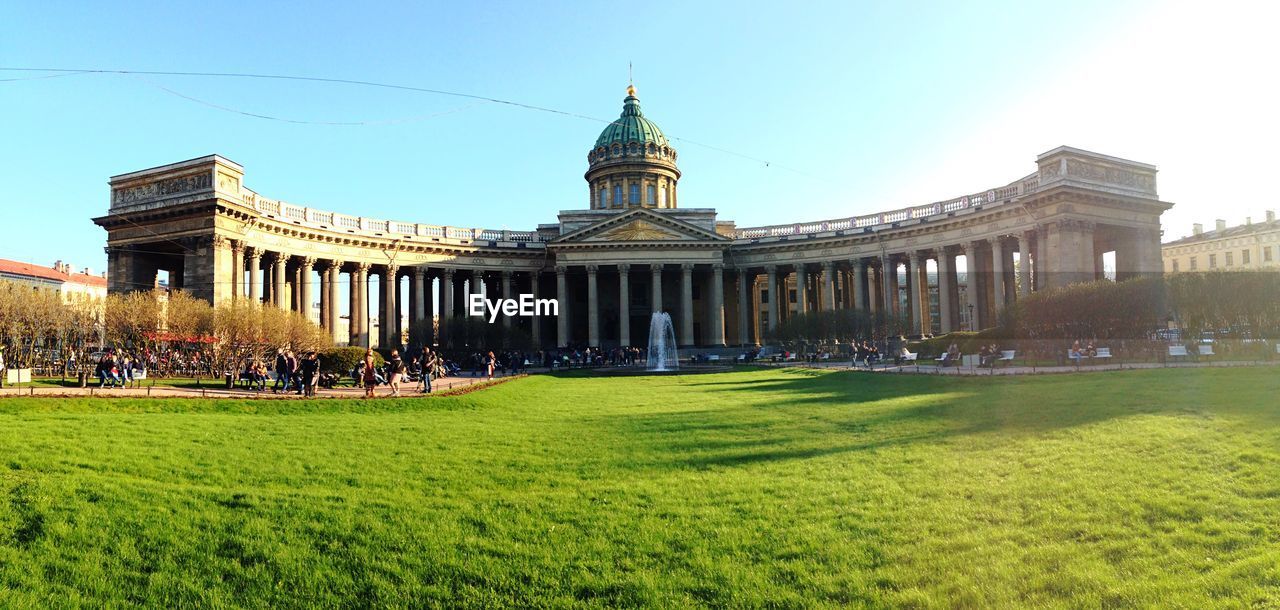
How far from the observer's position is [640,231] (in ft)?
209

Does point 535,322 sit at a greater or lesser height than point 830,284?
lesser

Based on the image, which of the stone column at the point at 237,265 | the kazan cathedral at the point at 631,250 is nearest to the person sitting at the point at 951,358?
the kazan cathedral at the point at 631,250

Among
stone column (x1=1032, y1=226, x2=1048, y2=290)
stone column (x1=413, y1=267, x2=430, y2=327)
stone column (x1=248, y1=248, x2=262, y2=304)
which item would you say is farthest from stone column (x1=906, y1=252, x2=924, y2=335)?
stone column (x1=248, y1=248, x2=262, y2=304)

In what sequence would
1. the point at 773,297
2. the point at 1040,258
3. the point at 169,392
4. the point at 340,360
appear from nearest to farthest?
the point at 169,392, the point at 340,360, the point at 1040,258, the point at 773,297

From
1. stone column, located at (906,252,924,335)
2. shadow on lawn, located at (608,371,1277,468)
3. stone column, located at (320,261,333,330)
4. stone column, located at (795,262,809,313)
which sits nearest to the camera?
shadow on lawn, located at (608,371,1277,468)

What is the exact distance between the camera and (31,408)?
17656mm

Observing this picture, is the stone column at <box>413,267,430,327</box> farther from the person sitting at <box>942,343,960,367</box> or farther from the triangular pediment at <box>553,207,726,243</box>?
the person sitting at <box>942,343,960,367</box>

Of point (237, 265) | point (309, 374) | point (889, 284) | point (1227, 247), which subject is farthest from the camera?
point (1227, 247)

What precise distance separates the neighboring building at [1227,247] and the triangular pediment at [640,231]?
52.2m

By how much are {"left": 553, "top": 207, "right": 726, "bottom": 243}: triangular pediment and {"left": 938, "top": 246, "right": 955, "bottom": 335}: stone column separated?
61.6 ft

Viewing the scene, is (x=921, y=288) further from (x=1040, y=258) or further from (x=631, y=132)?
(x=631, y=132)

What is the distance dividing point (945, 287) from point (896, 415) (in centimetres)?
4616

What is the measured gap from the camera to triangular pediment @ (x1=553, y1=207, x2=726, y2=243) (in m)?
63.2

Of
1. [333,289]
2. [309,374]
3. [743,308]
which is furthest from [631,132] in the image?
[309,374]
